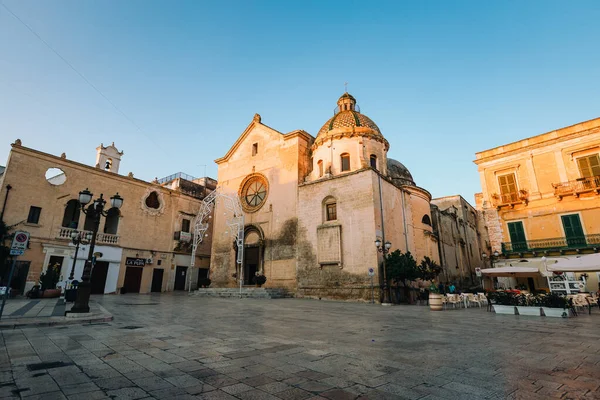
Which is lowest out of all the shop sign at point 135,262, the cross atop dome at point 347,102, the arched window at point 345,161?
the shop sign at point 135,262

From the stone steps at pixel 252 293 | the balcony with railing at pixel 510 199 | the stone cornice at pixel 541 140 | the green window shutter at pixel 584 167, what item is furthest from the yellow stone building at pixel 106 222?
the green window shutter at pixel 584 167

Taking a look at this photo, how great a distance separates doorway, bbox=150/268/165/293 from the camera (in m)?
26.2

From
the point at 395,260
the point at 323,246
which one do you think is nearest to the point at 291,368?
the point at 395,260

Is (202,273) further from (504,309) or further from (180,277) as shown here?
(504,309)

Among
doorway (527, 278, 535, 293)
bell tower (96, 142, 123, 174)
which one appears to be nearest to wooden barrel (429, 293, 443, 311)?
doorway (527, 278, 535, 293)

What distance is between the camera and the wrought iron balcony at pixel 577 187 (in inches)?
748

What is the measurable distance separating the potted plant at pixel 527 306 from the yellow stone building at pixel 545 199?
911 cm

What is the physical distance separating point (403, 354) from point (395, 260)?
13851 mm

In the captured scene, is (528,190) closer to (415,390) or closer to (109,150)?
(415,390)

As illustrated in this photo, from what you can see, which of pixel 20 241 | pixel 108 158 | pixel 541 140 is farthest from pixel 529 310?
pixel 108 158

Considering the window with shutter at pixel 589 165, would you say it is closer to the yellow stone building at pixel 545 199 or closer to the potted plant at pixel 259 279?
the yellow stone building at pixel 545 199

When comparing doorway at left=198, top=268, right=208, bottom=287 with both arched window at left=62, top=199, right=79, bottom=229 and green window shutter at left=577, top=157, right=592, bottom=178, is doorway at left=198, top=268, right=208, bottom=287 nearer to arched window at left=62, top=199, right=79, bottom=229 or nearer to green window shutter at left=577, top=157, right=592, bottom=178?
arched window at left=62, top=199, right=79, bottom=229

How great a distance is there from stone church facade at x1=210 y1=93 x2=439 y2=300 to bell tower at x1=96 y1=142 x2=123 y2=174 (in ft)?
30.3

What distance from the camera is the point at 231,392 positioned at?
3.10m
